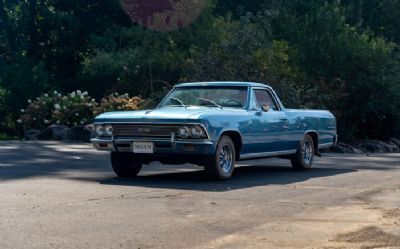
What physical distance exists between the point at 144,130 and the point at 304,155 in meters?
4.15

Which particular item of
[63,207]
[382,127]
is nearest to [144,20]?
[382,127]

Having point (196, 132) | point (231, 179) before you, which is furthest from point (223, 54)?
point (196, 132)

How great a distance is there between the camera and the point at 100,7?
140 feet

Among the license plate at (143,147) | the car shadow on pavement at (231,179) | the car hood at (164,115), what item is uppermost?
the car hood at (164,115)

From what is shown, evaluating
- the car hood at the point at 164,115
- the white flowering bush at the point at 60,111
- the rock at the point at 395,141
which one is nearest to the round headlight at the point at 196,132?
the car hood at the point at 164,115

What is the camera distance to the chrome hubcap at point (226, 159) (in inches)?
509

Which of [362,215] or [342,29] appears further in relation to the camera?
[342,29]

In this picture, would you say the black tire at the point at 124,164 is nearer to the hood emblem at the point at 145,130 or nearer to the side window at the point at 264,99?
the hood emblem at the point at 145,130

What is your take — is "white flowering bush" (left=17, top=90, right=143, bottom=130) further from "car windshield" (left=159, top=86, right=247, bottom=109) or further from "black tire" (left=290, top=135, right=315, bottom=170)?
"car windshield" (left=159, top=86, right=247, bottom=109)

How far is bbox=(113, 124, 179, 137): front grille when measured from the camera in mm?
12391

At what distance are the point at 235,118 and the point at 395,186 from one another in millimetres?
2649

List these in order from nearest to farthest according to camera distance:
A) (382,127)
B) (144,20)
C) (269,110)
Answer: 1. (269,110)
2. (382,127)
3. (144,20)

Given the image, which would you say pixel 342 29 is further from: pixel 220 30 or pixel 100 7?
pixel 100 7

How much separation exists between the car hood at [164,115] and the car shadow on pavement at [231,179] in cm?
93
